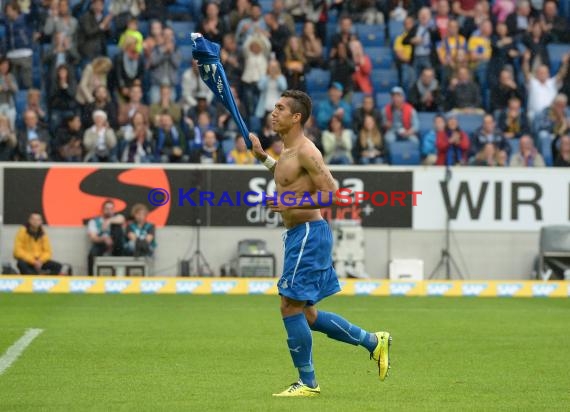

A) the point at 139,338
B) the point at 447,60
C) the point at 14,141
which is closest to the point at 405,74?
the point at 447,60

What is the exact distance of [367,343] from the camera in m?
9.37

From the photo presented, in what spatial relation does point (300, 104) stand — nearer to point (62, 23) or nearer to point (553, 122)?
point (553, 122)

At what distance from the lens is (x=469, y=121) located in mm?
22266

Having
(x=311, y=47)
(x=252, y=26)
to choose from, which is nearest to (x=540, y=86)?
(x=311, y=47)

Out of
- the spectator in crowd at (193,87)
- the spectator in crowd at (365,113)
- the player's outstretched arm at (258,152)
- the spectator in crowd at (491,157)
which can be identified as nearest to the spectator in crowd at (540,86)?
the spectator in crowd at (491,157)

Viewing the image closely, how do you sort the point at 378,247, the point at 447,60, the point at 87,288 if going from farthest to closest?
the point at 447,60, the point at 378,247, the point at 87,288

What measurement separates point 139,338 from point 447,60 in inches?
450

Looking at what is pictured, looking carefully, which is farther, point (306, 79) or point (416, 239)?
point (306, 79)

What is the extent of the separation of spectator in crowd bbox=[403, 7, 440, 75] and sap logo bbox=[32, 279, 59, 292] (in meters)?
7.41

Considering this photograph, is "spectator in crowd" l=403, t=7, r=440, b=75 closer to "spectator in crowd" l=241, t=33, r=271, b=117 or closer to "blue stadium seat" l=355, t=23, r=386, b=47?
"blue stadium seat" l=355, t=23, r=386, b=47

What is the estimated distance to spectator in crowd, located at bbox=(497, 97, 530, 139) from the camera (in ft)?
71.8

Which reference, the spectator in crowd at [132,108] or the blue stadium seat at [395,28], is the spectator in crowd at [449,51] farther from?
the spectator in crowd at [132,108]

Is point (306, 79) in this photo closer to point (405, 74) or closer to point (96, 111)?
point (405, 74)

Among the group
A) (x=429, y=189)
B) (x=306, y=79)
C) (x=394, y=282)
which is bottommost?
(x=394, y=282)
